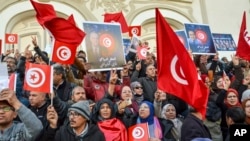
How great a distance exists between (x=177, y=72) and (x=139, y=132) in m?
0.71

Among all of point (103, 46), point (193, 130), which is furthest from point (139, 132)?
point (103, 46)

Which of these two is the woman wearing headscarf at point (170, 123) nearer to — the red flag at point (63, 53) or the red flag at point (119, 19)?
the red flag at point (63, 53)

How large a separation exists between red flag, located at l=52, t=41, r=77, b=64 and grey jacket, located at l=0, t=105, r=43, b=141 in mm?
1820

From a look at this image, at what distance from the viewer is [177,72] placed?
3.67 meters

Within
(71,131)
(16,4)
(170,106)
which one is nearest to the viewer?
(71,131)

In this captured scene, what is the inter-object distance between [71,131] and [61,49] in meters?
1.53

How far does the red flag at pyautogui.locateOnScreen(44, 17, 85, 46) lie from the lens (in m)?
4.95

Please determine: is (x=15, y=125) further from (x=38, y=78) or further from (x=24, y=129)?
(x=38, y=78)

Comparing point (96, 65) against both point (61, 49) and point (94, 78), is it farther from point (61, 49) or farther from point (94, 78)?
point (61, 49)

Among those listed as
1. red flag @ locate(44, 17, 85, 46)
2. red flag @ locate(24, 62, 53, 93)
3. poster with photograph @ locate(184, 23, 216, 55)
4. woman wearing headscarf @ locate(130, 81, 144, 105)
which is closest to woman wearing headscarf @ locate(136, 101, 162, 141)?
woman wearing headscarf @ locate(130, 81, 144, 105)

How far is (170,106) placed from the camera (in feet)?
14.6

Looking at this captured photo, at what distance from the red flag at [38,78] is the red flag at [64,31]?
1.11 meters

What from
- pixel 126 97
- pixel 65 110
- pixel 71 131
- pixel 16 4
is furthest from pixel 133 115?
pixel 16 4

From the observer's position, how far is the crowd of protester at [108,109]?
110 inches
